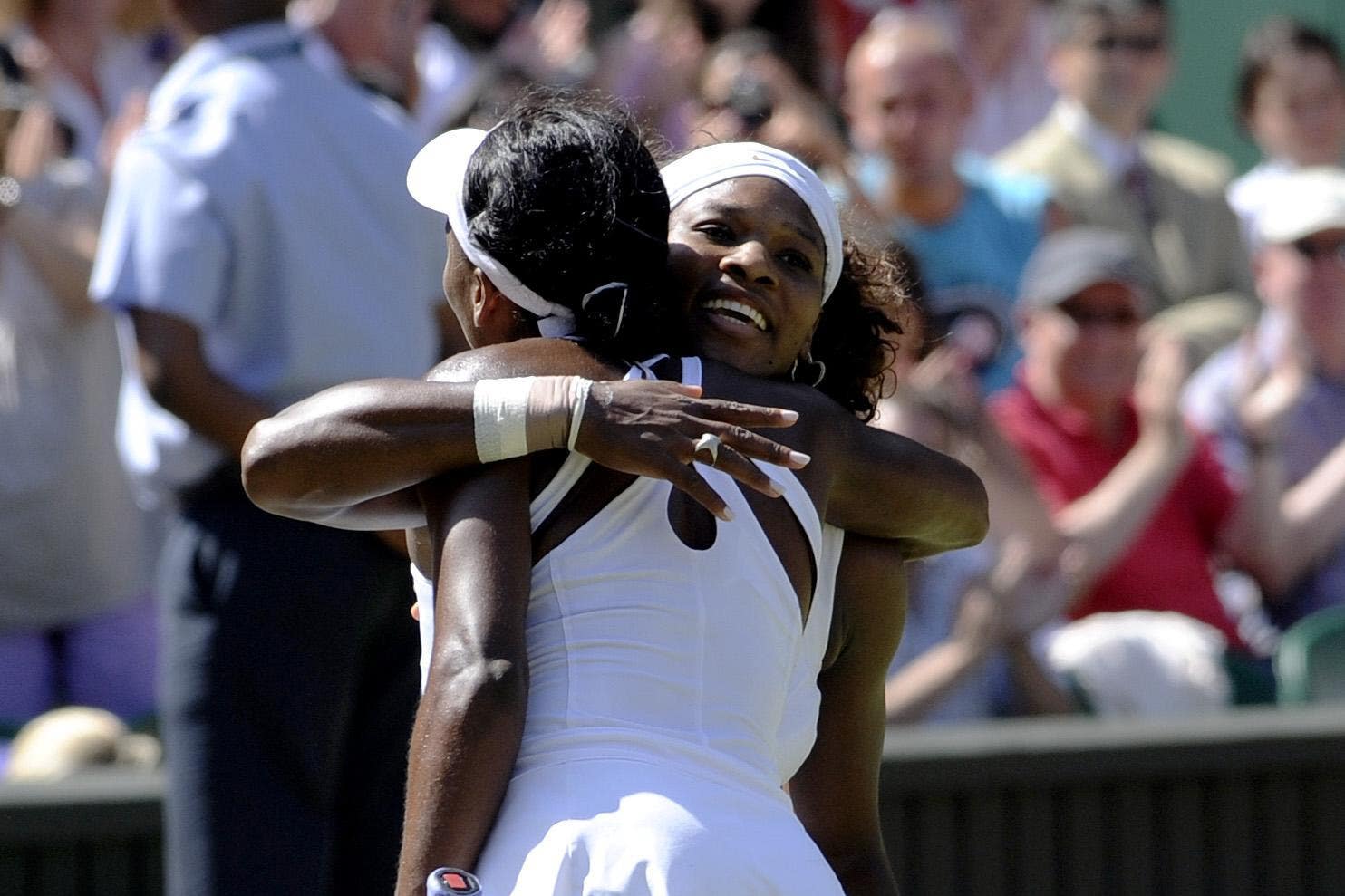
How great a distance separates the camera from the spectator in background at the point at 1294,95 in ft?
22.9

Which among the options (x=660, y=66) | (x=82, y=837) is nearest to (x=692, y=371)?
(x=82, y=837)

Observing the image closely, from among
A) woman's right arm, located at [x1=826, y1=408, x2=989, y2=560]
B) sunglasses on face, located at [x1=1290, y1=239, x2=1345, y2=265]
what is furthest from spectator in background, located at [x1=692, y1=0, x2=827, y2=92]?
woman's right arm, located at [x1=826, y1=408, x2=989, y2=560]

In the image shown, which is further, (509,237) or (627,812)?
(509,237)

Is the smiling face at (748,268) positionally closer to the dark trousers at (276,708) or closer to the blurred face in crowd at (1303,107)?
the dark trousers at (276,708)

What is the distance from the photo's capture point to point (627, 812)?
1922mm

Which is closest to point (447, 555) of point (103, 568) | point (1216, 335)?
point (103, 568)

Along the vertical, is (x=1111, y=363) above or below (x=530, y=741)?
above

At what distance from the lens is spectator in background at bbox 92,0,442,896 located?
346cm

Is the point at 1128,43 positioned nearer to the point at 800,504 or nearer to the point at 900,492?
the point at 900,492

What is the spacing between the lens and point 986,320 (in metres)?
5.73

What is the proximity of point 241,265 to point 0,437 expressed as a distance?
5.53 ft

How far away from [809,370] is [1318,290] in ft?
12.6

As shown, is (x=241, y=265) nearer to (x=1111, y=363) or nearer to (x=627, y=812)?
(x=627, y=812)

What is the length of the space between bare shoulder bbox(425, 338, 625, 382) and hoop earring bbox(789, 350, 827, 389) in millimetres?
347
